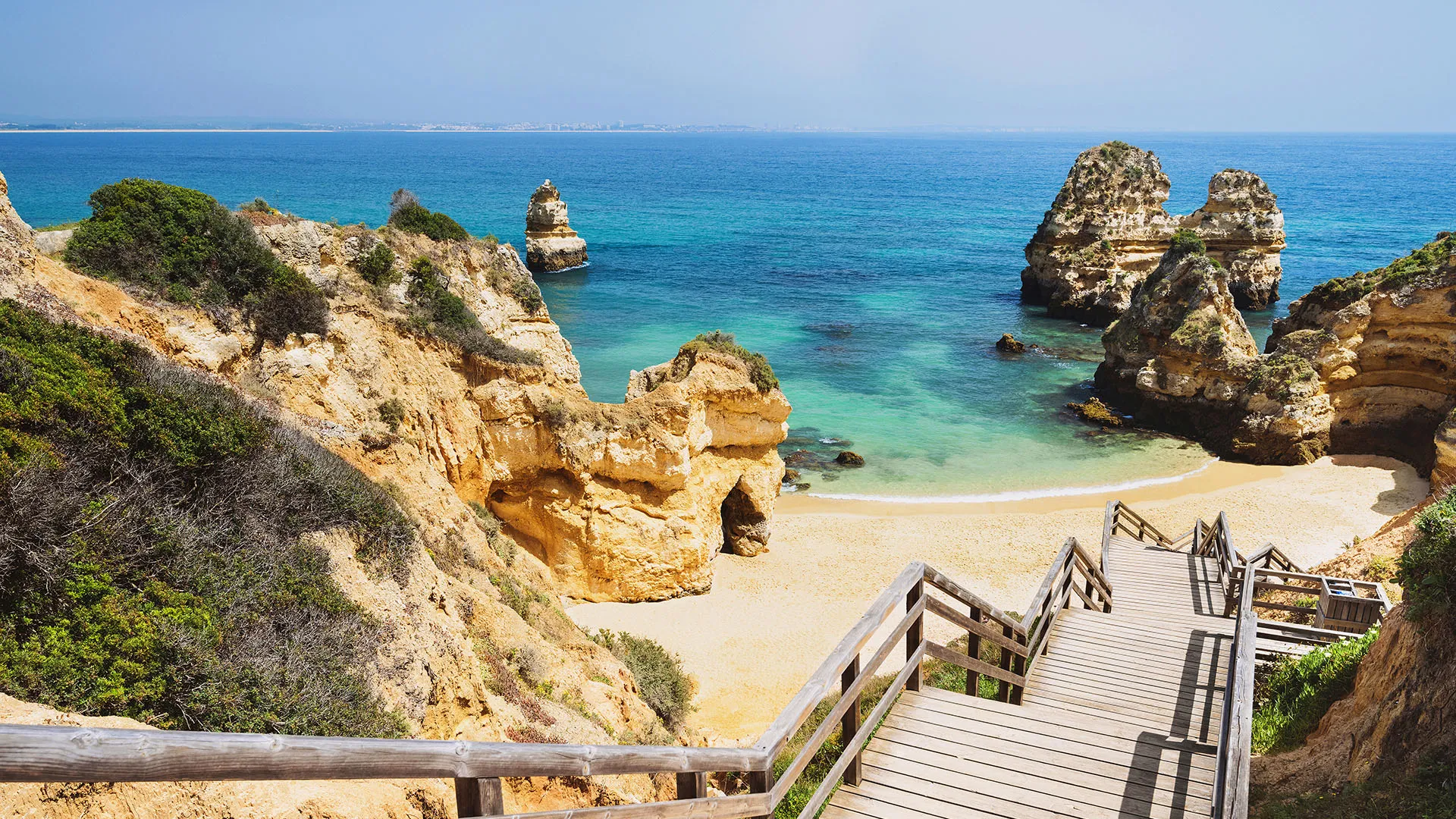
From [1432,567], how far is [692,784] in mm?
6327

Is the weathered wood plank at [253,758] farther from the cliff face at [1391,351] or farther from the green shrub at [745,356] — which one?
the cliff face at [1391,351]

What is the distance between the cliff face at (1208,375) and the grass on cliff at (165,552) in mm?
30880

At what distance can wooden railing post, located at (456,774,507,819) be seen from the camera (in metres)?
2.89

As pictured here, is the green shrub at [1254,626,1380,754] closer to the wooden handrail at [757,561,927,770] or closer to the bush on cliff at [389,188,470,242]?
the wooden handrail at [757,561,927,770]

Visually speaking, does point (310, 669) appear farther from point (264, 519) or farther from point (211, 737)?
point (211, 737)

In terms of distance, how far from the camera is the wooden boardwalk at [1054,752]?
5398 mm

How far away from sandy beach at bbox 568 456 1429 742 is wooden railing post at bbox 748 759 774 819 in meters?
9.98

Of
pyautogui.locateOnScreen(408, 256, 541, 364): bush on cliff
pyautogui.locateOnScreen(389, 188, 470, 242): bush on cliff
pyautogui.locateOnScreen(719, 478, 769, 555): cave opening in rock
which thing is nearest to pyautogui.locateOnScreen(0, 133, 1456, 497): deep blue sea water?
pyautogui.locateOnScreen(719, 478, 769, 555): cave opening in rock

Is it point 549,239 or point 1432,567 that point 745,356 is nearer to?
point 1432,567

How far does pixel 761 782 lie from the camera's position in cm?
429

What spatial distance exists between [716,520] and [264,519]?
14547 mm

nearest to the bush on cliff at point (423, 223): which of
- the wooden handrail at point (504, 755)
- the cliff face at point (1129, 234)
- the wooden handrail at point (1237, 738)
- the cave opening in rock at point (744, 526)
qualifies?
the cave opening in rock at point (744, 526)

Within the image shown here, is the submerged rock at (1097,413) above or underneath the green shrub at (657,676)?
underneath

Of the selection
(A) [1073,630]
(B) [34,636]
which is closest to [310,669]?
(B) [34,636]
